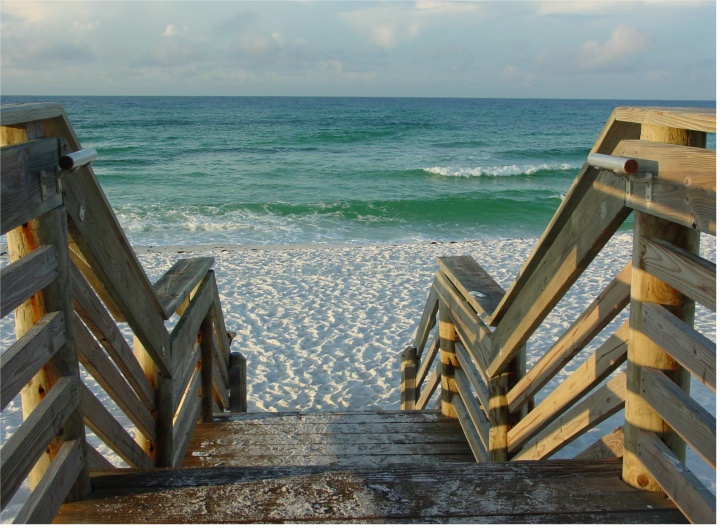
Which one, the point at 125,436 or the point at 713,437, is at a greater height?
the point at 713,437

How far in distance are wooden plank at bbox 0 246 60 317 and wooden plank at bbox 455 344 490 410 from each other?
202 centimetres

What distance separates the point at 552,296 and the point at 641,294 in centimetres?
44

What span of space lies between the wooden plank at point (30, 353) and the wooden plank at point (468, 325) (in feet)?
6.13

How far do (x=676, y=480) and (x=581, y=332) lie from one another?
0.62 meters

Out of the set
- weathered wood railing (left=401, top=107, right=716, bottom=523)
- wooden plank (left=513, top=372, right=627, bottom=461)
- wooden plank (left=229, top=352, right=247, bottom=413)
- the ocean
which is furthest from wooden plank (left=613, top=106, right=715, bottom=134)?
the ocean

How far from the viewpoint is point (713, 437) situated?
5.29ft

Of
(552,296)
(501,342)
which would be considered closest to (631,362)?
(552,296)

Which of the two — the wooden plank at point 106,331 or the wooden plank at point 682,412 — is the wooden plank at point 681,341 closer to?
the wooden plank at point 682,412

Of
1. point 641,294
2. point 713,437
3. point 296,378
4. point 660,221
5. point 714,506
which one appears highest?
point 660,221

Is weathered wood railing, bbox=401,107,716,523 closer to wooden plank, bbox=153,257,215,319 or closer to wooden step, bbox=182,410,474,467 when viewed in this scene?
wooden step, bbox=182,410,474,467

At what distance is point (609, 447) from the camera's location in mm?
2531

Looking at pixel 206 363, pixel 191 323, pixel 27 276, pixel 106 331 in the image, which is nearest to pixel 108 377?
pixel 106 331

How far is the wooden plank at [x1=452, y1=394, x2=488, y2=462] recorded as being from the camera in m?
3.27

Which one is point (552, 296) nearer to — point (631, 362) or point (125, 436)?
point (631, 362)
